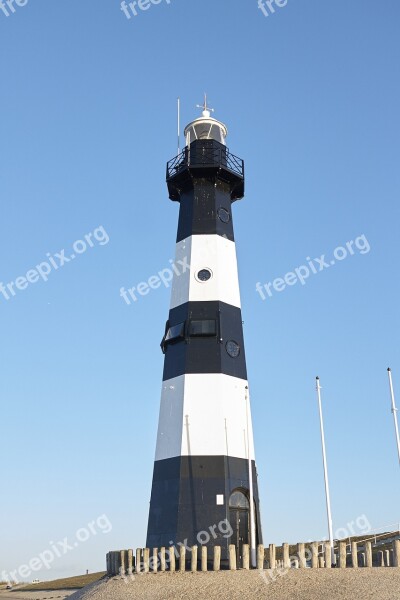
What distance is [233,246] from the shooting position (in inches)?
1256

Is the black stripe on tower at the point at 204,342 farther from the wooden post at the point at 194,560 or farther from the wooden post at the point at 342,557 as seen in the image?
the wooden post at the point at 342,557

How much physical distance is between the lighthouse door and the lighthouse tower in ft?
0.12

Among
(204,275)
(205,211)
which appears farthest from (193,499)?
(205,211)

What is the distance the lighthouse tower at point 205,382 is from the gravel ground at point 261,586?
3387mm

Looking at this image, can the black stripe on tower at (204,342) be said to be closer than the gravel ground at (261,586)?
No

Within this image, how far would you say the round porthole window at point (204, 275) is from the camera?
3031 centimetres

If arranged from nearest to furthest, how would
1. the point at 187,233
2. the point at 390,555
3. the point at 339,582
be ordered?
the point at 339,582, the point at 390,555, the point at 187,233

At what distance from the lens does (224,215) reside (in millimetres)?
31969

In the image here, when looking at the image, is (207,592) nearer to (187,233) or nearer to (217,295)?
(217,295)

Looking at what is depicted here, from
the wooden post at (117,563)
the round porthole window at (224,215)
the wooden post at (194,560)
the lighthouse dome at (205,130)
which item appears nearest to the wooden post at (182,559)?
the wooden post at (194,560)

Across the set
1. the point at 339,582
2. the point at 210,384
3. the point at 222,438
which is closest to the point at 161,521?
the point at 222,438

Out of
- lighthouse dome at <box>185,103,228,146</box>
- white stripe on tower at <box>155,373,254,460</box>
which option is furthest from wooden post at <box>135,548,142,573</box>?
lighthouse dome at <box>185,103,228,146</box>

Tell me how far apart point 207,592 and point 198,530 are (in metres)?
4.85

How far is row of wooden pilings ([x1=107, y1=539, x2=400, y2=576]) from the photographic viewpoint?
23.1 metres
